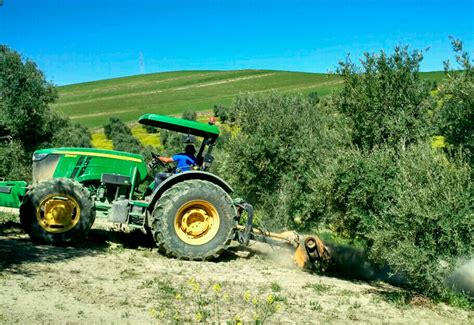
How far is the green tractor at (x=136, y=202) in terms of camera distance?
Result: 907 centimetres

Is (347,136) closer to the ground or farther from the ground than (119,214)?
farther from the ground

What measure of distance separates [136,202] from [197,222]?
1.21 m

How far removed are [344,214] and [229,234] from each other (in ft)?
12.5

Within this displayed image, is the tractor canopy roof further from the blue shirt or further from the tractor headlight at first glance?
the tractor headlight

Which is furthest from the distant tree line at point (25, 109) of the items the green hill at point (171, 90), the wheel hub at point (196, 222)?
the green hill at point (171, 90)

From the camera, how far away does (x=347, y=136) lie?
1555 centimetres

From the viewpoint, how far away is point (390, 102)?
15.0 metres

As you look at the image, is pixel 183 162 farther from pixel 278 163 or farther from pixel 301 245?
pixel 278 163

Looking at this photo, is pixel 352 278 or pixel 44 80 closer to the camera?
pixel 352 278

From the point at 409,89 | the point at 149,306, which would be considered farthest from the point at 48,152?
the point at 409,89

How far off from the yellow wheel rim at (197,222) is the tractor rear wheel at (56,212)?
164 cm

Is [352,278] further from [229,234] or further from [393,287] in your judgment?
[229,234]

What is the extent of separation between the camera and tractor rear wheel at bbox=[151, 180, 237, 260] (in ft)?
30.2

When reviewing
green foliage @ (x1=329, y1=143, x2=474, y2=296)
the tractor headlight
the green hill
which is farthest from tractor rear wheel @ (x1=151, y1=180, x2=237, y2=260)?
the green hill
